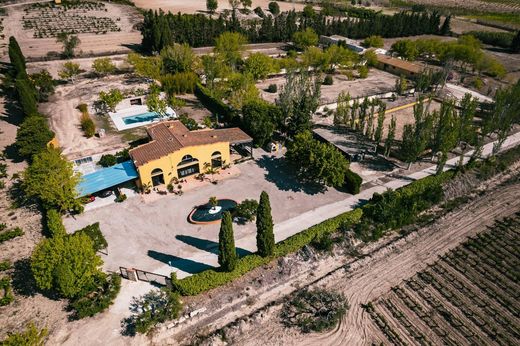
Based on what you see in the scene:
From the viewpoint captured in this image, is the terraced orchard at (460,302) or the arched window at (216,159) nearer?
the terraced orchard at (460,302)

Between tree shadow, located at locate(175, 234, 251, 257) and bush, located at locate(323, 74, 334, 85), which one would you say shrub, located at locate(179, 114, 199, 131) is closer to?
tree shadow, located at locate(175, 234, 251, 257)

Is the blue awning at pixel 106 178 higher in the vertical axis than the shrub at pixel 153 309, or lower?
higher

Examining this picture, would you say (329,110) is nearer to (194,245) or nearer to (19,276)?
(194,245)

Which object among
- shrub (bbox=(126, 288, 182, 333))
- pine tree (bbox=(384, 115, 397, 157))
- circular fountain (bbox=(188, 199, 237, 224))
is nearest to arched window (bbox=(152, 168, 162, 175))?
circular fountain (bbox=(188, 199, 237, 224))

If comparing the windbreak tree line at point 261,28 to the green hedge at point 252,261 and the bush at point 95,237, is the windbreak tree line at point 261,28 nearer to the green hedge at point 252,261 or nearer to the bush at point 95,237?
the bush at point 95,237

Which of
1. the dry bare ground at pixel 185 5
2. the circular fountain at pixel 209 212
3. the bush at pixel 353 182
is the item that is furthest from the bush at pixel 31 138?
the dry bare ground at pixel 185 5

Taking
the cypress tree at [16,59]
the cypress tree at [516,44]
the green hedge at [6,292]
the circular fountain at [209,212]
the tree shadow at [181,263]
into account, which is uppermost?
the cypress tree at [16,59]

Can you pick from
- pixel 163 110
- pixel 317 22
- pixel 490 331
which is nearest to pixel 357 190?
pixel 490 331
